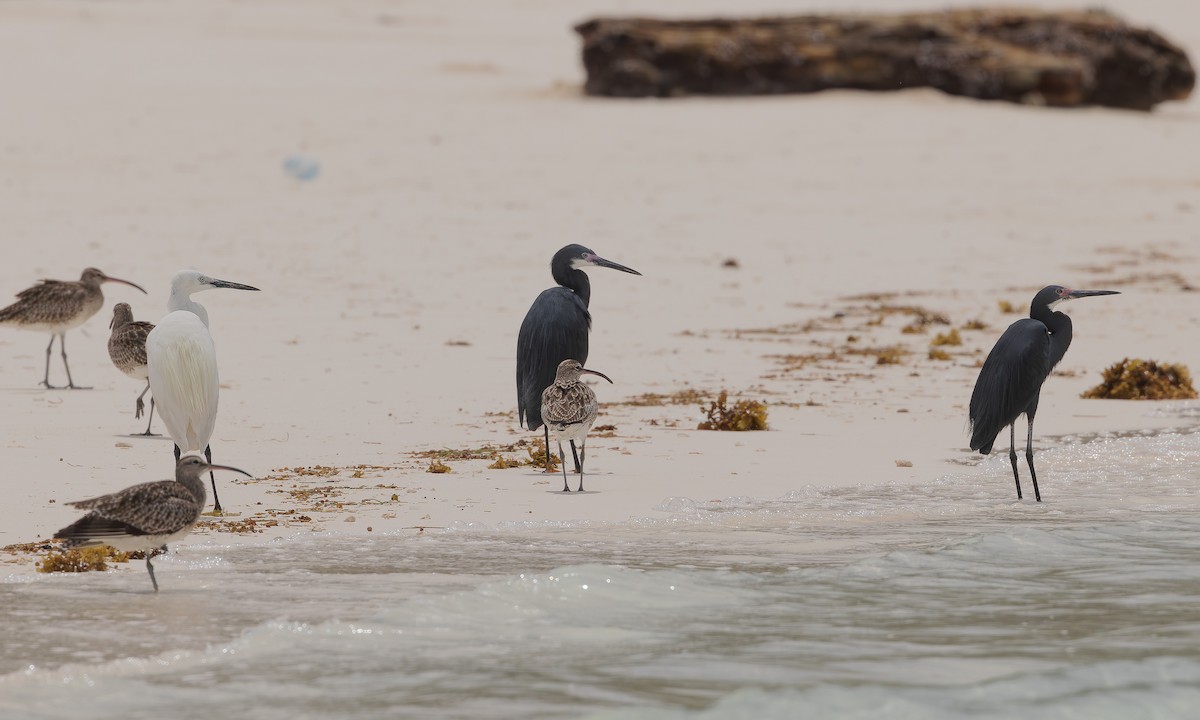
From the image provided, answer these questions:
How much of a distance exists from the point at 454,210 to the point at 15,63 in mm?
10084

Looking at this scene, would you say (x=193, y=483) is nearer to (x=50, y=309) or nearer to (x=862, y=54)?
(x=50, y=309)

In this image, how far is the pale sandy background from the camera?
10031mm

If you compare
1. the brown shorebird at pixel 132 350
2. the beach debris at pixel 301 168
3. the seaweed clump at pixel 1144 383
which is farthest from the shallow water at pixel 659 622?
the beach debris at pixel 301 168

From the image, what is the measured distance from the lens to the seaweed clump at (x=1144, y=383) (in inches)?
474

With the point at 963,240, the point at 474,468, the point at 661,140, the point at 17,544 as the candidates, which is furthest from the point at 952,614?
the point at 661,140

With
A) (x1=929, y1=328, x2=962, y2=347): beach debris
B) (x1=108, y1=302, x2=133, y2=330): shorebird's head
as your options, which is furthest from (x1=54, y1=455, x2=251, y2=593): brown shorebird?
(x1=929, y1=328, x2=962, y2=347): beach debris

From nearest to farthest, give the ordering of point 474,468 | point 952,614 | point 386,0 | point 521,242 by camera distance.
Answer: point 952,614 → point 474,468 → point 521,242 → point 386,0

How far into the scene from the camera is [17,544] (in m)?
7.54

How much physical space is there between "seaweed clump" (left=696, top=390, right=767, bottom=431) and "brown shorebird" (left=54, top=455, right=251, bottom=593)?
4.53 meters

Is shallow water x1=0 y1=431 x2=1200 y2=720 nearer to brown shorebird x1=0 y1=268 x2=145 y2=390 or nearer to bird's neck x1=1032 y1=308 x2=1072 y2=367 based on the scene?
bird's neck x1=1032 y1=308 x2=1072 y2=367

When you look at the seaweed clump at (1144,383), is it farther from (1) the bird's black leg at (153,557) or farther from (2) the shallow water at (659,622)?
(1) the bird's black leg at (153,557)

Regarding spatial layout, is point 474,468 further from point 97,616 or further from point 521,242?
point 521,242

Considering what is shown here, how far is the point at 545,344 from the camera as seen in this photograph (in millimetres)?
10102

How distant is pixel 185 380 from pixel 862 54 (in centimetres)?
1842
